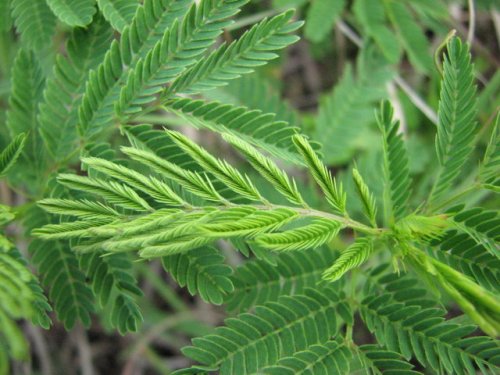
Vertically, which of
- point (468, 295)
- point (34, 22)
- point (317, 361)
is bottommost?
point (317, 361)

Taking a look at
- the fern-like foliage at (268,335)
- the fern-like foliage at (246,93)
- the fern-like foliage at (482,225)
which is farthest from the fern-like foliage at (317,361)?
the fern-like foliage at (246,93)

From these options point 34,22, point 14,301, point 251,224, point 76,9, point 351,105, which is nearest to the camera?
point 14,301

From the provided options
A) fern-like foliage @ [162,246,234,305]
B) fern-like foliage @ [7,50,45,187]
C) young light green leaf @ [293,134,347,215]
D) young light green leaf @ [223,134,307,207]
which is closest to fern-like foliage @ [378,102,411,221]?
young light green leaf @ [293,134,347,215]

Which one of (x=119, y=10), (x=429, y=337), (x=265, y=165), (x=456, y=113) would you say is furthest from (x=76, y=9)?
(x=429, y=337)

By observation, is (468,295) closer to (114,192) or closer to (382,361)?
(382,361)

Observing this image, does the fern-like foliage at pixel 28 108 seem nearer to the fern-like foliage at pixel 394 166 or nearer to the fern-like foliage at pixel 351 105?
the fern-like foliage at pixel 394 166

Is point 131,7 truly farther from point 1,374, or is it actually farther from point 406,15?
point 406,15
